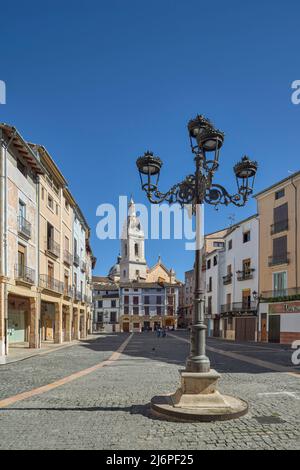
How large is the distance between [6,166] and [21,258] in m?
5.48

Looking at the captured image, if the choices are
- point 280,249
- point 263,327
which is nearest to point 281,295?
point 280,249

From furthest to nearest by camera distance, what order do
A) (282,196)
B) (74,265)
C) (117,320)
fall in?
(117,320) → (74,265) → (282,196)

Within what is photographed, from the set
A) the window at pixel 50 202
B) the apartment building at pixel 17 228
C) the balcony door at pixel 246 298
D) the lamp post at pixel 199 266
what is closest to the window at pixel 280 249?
the balcony door at pixel 246 298

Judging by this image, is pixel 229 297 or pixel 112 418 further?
pixel 229 297

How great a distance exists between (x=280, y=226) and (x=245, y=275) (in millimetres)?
7316

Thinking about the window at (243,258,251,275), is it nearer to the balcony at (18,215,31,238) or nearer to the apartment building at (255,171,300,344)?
the apartment building at (255,171,300,344)

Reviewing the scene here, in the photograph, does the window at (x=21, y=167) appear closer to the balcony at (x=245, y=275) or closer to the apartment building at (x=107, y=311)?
the balcony at (x=245, y=275)

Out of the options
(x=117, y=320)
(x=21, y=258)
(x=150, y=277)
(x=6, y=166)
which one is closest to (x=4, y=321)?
(x=21, y=258)

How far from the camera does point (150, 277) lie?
9988cm

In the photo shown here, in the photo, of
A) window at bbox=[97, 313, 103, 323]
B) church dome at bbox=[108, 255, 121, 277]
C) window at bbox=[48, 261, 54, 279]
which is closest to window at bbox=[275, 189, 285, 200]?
window at bbox=[48, 261, 54, 279]

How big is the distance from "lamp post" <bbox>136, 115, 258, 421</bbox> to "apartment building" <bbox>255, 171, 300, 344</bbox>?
24297 mm

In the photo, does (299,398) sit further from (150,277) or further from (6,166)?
(150,277)

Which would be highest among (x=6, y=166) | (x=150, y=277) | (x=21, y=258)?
(x=6, y=166)
